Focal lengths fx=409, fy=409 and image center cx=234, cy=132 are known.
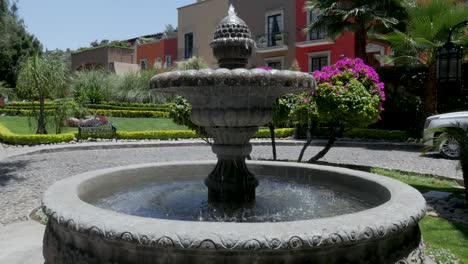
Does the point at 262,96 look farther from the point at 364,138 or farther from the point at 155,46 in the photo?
the point at 155,46

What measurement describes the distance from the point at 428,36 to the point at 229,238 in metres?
14.5

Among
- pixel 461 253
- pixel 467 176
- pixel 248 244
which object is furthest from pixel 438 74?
pixel 248 244

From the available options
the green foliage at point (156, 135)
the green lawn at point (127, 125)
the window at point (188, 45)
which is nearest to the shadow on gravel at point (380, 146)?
the green foliage at point (156, 135)

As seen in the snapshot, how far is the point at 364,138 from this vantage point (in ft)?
59.8

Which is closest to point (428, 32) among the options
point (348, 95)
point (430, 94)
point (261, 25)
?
point (430, 94)

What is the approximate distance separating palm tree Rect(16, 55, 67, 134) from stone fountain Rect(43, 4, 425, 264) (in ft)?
42.5

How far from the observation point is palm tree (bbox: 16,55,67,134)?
54.4ft

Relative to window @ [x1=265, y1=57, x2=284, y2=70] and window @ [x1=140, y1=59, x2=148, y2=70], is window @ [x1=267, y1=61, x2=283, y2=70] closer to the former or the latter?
window @ [x1=265, y1=57, x2=284, y2=70]

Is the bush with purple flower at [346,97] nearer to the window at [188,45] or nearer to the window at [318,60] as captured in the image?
the window at [318,60]

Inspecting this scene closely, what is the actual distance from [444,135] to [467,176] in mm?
757

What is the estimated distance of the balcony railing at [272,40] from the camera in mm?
28469

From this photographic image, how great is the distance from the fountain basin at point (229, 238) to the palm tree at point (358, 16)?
613 inches

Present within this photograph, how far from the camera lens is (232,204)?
4.41 meters

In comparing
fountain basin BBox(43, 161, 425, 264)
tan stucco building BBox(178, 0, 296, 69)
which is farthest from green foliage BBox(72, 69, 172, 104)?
fountain basin BBox(43, 161, 425, 264)
